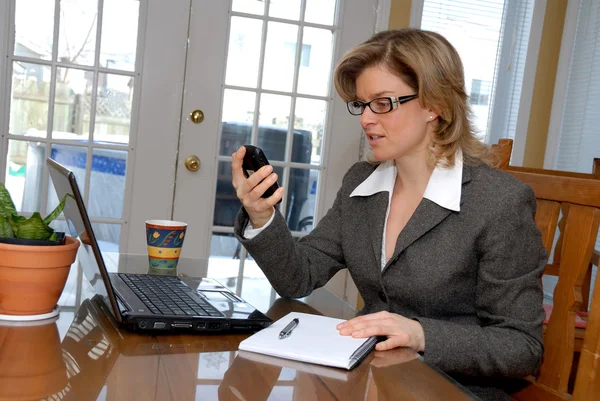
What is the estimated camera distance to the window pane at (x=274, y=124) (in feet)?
9.57

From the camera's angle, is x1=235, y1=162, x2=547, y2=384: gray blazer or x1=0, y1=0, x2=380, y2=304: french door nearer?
x1=235, y1=162, x2=547, y2=384: gray blazer

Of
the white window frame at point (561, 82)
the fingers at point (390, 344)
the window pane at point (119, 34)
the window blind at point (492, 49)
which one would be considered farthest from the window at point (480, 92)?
the fingers at point (390, 344)

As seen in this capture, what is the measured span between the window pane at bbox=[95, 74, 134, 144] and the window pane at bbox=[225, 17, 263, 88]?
416 mm

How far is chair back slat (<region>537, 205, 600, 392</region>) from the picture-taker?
114 centimetres

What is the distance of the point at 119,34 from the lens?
8.96ft

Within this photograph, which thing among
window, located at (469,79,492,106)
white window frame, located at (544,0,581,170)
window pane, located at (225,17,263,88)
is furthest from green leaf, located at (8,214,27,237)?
white window frame, located at (544,0,581,170)

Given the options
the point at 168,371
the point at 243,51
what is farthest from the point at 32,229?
the point at 243,51

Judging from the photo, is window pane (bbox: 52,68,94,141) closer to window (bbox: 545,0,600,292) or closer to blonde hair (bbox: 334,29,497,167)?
blonde hair (bbox: 334,29,497,167)

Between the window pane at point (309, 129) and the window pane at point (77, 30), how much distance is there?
89 centimetres

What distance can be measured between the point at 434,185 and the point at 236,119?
1694 millimetres

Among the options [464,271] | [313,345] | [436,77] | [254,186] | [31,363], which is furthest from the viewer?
[436,77]

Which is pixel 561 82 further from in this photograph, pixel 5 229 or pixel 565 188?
pixel 5 229

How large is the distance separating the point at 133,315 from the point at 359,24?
230 cm

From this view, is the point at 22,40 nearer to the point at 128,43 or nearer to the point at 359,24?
the point at 128,43
